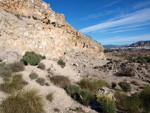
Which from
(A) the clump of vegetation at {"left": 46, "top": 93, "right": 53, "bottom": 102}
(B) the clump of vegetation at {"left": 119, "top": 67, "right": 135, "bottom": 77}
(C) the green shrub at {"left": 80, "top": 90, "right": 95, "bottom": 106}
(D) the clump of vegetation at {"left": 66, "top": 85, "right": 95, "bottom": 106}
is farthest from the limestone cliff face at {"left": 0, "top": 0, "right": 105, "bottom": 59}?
(B) the clump of vegetation at {"left": 119, "top": 67, "right": 135, "bottom": 77}

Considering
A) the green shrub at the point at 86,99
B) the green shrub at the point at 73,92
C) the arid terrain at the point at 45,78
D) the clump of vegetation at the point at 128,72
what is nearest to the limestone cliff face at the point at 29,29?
the arid terrain at the point at 45,78

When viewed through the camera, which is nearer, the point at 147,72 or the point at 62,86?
the point at 62,86

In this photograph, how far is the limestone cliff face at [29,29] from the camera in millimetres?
9250

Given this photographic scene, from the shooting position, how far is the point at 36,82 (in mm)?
5559

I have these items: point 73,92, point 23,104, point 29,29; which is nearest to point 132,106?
point 73,92

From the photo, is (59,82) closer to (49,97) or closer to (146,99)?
(49,97)

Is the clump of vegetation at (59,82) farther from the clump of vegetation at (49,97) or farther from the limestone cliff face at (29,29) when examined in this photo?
the limestone cliff face at (29,29)

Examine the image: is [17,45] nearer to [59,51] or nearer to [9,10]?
[9,10]

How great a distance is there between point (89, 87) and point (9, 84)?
4387mm

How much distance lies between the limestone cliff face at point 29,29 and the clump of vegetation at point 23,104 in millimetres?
6744

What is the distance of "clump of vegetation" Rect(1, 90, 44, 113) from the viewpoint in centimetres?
310

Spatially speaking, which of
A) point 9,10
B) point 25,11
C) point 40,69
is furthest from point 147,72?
point 9,10

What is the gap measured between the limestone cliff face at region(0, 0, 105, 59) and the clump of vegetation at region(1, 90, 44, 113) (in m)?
6.74

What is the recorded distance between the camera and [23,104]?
328 cm
